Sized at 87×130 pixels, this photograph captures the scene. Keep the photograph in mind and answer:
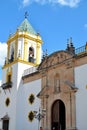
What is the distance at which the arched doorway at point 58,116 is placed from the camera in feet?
82.7

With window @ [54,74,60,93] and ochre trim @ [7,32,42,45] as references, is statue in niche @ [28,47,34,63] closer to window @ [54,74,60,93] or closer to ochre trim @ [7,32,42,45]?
ochre trim @ [7,32,42,45]

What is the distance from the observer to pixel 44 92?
2728cm

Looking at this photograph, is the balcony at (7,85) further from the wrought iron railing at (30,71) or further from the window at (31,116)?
the window at (31,116)

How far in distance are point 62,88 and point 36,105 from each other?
4302 millimetres

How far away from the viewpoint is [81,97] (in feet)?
75.5

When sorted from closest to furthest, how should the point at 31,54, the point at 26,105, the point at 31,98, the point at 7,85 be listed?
1. the point at 31,98
2. the point at 26,105
3. the point at 7,85
4. the point at 31,54

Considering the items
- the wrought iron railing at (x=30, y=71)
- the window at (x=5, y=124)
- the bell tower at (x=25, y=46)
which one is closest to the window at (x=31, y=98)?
the wrought iron railing at (x=30, y=71)

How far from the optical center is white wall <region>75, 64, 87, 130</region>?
22.3m

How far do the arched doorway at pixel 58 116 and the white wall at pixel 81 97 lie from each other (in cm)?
268

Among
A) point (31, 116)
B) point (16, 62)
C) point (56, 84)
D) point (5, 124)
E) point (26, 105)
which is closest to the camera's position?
point (56, 84)

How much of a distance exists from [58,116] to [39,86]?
174 inches

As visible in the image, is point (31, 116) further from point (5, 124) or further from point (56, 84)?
point (56, 84)

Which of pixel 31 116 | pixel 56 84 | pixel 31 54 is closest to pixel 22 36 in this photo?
pixel 31 54

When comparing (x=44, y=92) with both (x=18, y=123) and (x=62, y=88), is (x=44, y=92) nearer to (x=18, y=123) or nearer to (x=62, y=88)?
(x=62, y=88)
